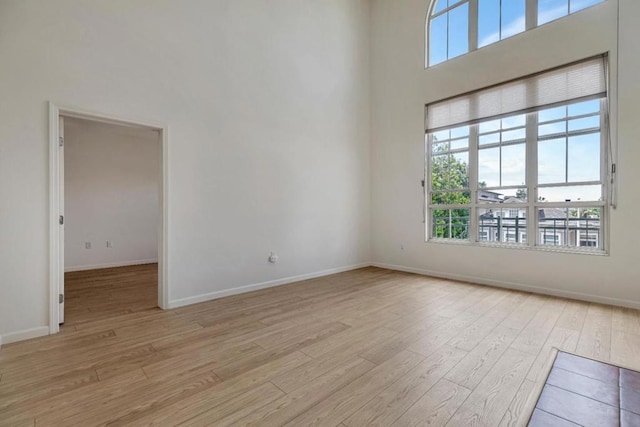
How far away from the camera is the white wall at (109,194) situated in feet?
18.6

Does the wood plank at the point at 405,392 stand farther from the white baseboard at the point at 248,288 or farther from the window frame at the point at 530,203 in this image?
the window frame at the point at 530,203

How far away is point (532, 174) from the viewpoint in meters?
3.94

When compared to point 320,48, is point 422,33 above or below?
above

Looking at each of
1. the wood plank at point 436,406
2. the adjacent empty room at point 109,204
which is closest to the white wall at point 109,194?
the adjacent empty room at point 109,204

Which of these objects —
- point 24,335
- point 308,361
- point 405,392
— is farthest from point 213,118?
point 405,392

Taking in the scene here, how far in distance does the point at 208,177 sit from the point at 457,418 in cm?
331

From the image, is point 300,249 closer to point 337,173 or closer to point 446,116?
point 337,173

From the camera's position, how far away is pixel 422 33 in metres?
4.94

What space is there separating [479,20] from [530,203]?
2912 millimetres

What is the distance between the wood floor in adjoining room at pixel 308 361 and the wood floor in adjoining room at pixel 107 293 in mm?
240

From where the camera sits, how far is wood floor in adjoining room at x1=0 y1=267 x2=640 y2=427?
1552 mm

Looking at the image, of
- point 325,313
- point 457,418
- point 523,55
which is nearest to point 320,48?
point 523,55

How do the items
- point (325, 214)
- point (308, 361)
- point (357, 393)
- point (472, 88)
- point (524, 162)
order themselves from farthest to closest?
1. point (325, 214)
2. point (472, 88)
3. point (524, 162)
4. point (308, 361)
5. point (357, 393)

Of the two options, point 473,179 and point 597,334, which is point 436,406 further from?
point 473,179
